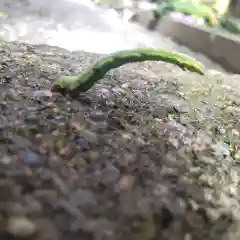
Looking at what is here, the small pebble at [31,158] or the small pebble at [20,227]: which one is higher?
the small pebble at [31,158]

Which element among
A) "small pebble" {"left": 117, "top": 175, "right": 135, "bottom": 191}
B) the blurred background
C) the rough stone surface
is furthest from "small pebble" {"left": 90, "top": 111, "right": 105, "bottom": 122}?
the blurred background

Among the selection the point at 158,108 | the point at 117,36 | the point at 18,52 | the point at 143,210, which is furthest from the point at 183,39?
the point at 143,210

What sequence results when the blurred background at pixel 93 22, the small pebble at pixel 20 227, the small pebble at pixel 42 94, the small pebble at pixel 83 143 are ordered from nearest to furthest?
1. the small pebble at pixel 20 227
2. the small pebble at pixel 83 143
3. the small pebble at pixel 42 94
4. the blurred background at pixel 93 22

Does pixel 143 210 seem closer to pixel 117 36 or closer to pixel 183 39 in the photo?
pixel 117 36

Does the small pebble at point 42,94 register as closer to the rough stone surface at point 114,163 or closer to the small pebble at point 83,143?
the rough stone surface at point 114,163

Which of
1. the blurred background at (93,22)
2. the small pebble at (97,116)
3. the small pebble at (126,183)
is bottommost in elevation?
the blurred background at (93,22)

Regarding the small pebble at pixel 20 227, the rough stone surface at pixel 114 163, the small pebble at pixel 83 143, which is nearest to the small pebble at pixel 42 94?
the rough stone surface at pixel 114 163

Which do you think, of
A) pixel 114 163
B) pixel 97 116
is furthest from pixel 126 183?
pixel 97 116

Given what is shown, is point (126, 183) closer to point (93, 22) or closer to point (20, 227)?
point (20, 227)
